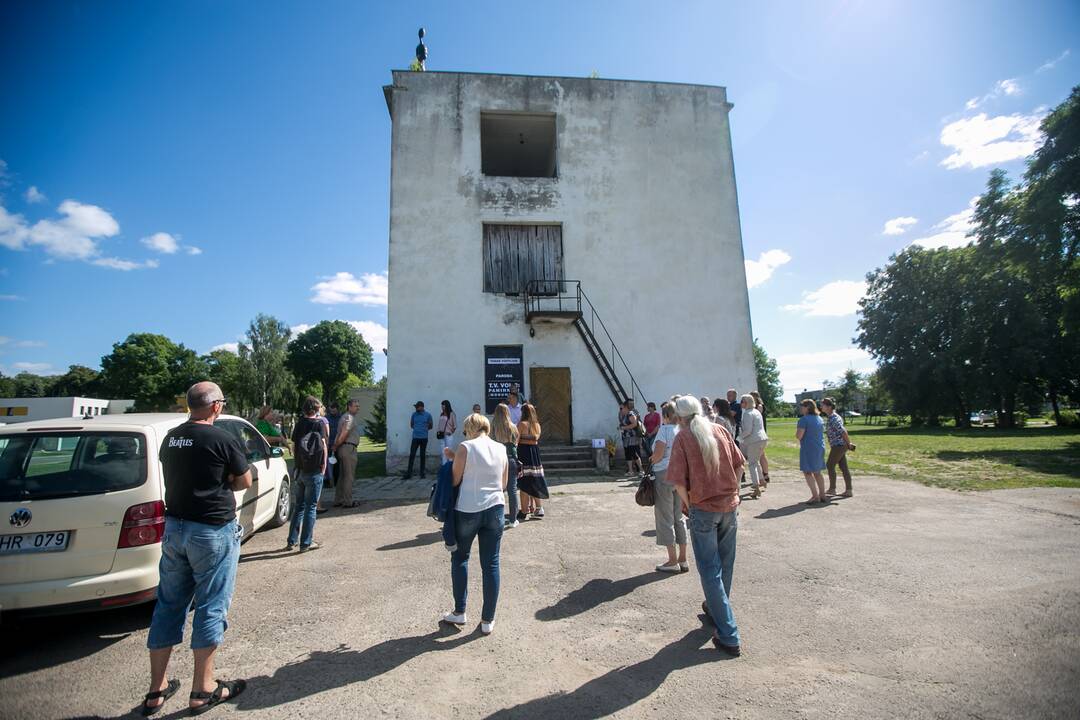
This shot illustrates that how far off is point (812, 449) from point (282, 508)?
865 cm

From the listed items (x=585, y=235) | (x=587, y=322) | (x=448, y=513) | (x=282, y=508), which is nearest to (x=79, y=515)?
(x=448, y=513)

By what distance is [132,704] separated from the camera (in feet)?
9.46

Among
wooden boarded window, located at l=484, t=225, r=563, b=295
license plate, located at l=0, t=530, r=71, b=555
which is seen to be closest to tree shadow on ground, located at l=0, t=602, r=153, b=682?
license plate, located at l=0, t=530, r=71, b=555

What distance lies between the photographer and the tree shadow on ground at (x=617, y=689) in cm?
271

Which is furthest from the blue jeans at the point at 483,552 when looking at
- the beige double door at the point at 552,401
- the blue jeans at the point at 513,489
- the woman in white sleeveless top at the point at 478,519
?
the beige double door at the point at 552,401

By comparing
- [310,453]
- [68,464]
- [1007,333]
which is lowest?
[310,453]

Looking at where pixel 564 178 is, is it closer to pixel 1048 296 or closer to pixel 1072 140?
pixel 1072 140

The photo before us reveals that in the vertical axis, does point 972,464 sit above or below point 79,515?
below

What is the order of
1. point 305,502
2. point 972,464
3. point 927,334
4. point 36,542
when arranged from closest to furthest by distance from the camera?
point 36,542, point 305,502, point 972,464, point 927,334

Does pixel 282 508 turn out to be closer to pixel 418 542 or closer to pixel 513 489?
pixel 418 542

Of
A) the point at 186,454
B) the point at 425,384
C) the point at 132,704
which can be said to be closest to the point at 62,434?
the point at 186,454

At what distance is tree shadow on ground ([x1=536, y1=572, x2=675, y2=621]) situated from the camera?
4082mm

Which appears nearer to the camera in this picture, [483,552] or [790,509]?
[483,552]

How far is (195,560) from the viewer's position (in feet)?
9.22
